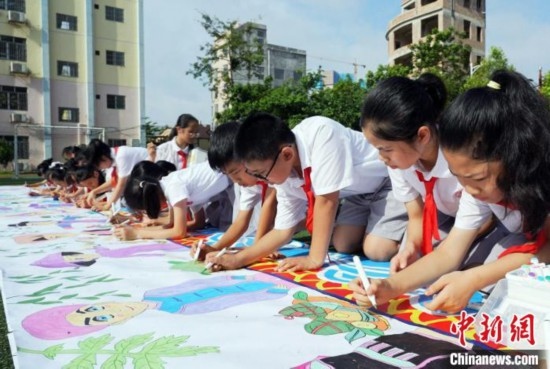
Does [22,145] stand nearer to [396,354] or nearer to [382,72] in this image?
[382,72]

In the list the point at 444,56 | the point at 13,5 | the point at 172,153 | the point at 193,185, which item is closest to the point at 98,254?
the point at 193,185

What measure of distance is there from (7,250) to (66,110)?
49.3 ft

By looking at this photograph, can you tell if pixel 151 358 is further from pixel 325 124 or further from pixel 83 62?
pixel 83 62

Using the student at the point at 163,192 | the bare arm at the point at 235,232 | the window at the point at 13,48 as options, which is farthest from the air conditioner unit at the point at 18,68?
the bare arm at the point at 235,232

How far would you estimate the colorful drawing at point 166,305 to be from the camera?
1200mm

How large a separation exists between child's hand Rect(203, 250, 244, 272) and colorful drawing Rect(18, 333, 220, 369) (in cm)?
66

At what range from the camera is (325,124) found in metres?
1.82

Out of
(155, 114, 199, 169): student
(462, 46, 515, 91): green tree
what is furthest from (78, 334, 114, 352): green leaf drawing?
(462, 46, 515, 91): green tree

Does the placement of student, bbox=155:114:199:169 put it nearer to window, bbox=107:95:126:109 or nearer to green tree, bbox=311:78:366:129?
green tree, bbox=311:78:366:129

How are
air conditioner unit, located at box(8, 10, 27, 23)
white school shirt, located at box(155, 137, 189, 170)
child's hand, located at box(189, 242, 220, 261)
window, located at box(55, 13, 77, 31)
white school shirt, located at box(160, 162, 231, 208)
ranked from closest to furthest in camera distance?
child's hand, located at box(189, 242, 220, 261) < white school shirt, located at box(160, 162, 231, 208) < white school shirt, located at box(155, 137, 189, 170) < air conditioner unit, located at box(8, 10, 27, 23) < window, located at box(55, 13, 77, 31)

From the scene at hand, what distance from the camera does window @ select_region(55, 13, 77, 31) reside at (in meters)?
15.7

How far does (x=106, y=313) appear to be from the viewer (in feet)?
4.26

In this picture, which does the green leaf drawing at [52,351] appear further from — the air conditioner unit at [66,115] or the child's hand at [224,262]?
the air conditioner unit at [66,115]

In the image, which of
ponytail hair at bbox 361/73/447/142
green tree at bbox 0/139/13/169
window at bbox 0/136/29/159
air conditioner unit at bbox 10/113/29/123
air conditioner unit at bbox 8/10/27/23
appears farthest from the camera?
window at bbox 0/136/29/159
